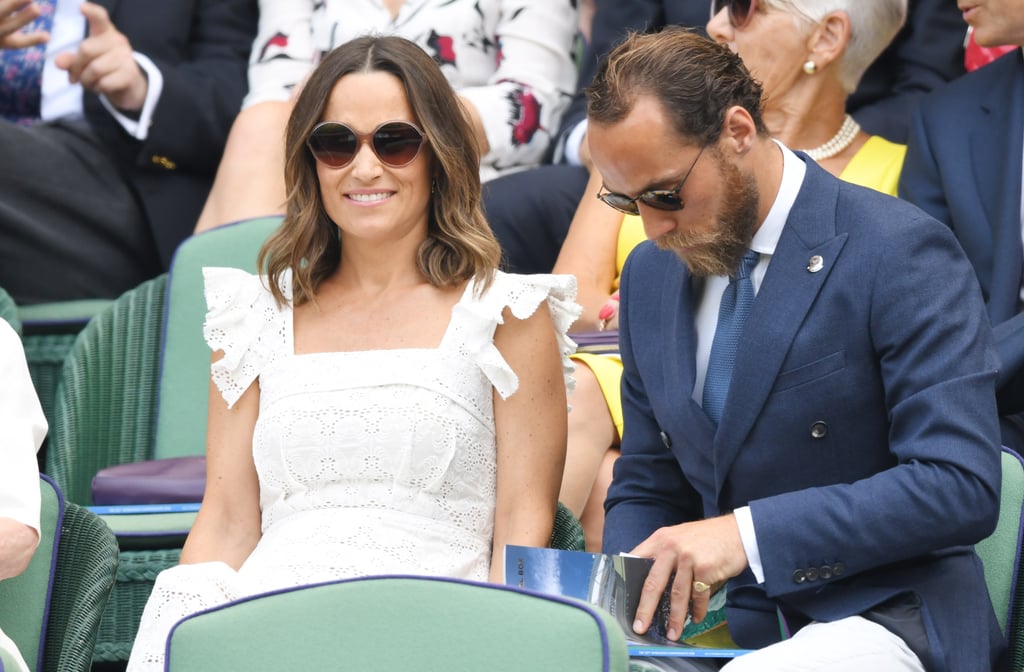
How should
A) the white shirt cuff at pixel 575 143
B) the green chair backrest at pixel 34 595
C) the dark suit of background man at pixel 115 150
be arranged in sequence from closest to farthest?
the green chair backrest at pixel 34 595
the white shirt cuff at pixel 575 143
the dark suit of background man at pixel 115 150

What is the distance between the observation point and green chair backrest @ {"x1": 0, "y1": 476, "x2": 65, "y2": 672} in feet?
9.53

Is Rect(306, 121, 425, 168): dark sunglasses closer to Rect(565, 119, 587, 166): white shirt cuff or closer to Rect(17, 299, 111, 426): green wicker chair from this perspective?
Rect(565, 119, 587, 166): white shirt cuff

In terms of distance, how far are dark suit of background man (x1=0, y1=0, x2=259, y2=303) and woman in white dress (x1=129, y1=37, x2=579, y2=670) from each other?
1.78m

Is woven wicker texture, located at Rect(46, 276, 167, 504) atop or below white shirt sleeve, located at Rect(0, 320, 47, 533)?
below

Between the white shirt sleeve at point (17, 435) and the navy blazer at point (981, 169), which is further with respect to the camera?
the navy blazer at point (981, 169)

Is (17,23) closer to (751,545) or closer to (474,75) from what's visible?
(474,75)

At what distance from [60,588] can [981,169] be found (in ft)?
7.66

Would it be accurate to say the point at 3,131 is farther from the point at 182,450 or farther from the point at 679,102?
the point at 679,102

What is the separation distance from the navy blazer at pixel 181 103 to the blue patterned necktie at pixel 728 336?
109 inches

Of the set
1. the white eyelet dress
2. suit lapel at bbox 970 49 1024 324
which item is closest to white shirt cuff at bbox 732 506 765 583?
the white eyelet dress

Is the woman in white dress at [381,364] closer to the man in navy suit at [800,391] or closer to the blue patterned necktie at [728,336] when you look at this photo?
the man in navy suit at [800,391]

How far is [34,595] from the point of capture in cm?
294

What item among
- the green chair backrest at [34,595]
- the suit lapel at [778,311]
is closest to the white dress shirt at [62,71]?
the green chair backrest at [34,595]

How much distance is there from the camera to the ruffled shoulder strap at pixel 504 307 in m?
3.16
